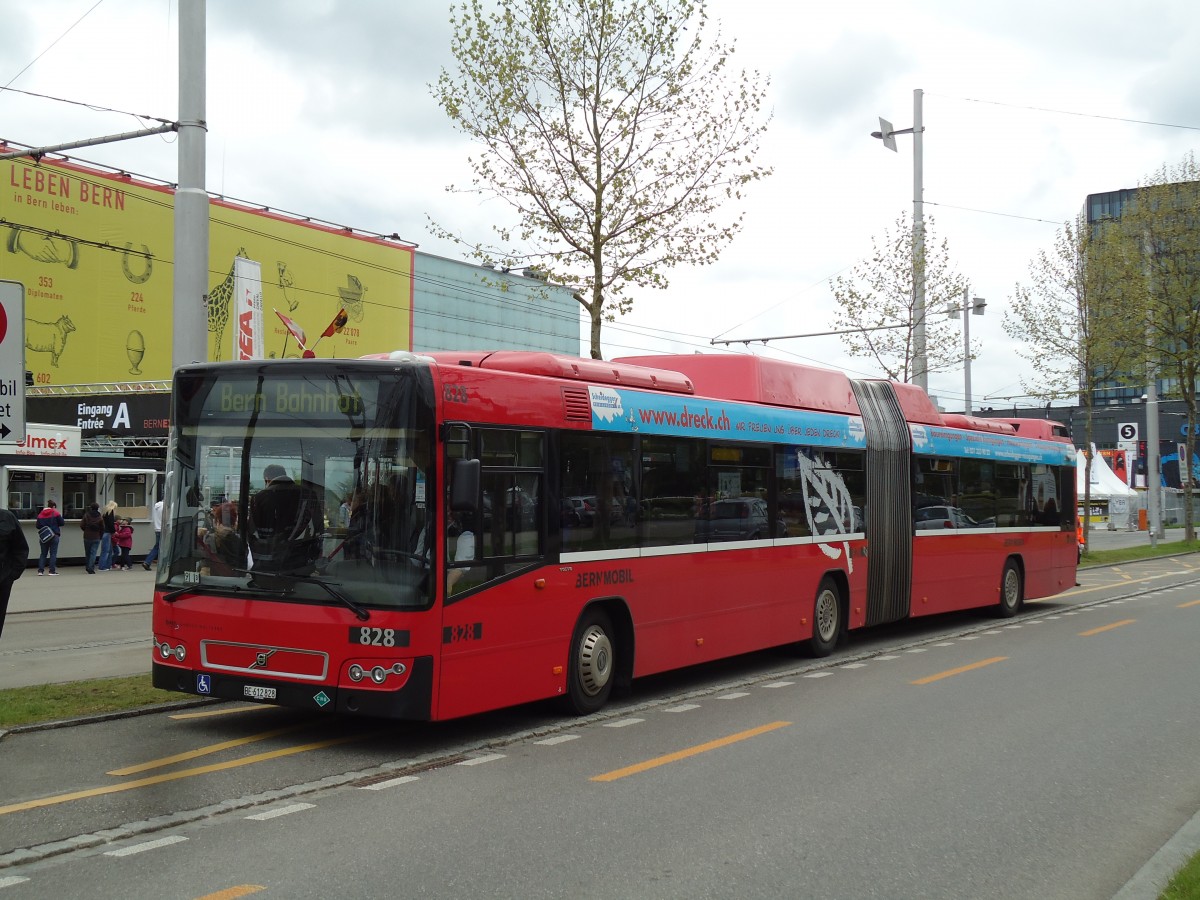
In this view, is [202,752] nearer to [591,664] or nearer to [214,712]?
[214,712]

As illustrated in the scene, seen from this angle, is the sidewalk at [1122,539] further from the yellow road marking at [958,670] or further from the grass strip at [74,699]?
the grass strip at [74,699]

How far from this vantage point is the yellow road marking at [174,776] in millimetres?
6824

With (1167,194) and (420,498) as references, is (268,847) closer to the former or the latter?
(420,498)

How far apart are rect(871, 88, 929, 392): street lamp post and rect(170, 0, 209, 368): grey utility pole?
62.5 ft

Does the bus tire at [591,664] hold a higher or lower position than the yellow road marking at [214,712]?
higher

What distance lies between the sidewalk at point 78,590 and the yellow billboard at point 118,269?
107 ft

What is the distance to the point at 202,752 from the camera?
329 inches

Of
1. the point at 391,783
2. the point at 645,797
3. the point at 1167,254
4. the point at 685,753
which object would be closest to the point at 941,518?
the point at 685,753

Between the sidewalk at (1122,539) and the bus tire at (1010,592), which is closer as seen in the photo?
the bus tire at (1010,592)

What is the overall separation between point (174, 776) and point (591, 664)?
11.8ft

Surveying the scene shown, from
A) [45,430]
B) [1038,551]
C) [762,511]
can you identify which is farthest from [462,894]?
[45,430]

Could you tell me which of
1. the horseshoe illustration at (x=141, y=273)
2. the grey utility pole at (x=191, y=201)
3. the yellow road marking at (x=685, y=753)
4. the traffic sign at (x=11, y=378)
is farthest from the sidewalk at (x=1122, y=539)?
the horseshoe illustration at (x=141, y=273)

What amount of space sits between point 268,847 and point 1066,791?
4694 mm

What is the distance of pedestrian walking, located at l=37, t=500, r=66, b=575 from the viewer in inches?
1002
